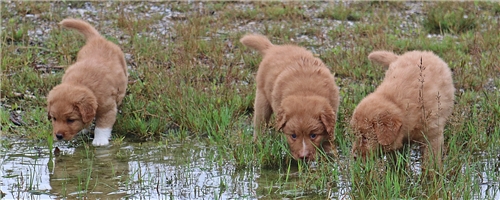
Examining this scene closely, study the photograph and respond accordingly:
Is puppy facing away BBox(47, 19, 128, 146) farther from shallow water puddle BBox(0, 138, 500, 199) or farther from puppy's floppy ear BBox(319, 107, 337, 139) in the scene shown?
puppy's floppy ear BBox(319, 107, 337, 139)

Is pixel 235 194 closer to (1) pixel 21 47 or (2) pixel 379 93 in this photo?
(2) pixel 379 93

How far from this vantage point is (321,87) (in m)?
5.63

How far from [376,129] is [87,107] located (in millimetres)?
2501

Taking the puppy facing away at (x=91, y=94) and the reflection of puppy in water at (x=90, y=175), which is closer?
the reflection of puppy in water at (x=90, y=175)

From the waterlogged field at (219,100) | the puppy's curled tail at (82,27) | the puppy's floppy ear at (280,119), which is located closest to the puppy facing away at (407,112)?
the waterlogged field at (219,100)

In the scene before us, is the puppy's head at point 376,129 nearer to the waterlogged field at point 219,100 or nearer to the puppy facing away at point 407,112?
the puppy facing away at point 407,112

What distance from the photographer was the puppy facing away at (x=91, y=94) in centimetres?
597

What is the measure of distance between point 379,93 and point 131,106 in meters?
2.54

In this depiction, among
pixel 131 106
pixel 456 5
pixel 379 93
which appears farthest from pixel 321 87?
pixel 456 5

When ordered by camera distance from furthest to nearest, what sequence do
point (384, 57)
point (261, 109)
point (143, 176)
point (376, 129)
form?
point (261, 109), point (384, 57), point (143, 176), point (376, 129)

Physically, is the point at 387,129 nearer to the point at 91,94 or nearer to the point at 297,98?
the point at 297,98

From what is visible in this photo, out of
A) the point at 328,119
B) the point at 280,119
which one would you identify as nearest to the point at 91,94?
the point at 280,119

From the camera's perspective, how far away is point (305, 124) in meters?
5.21

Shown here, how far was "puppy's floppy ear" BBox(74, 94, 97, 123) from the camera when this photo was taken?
598cm
